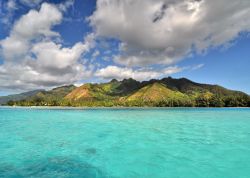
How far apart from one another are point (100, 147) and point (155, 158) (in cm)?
762

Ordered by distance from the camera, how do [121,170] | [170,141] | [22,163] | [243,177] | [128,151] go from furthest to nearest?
1. [170,141]
2. [128,151]
3. [22,163]
4. [121,170]
5. [243,177]

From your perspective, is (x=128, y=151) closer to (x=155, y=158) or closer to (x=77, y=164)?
(x=155, y=158)

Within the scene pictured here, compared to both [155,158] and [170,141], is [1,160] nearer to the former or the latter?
[155,158]

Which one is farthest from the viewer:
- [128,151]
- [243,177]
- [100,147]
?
[100,147]

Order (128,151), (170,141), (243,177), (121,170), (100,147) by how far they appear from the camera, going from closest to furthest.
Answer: (243,177) → (121,170) → (128,151) → (100,147) → (170,141)

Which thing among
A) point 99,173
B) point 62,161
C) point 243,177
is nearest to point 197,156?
point 243,177

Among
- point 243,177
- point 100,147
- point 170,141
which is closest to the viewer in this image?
point 243,177

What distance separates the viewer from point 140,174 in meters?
15.8

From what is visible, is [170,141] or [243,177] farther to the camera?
[170,141]

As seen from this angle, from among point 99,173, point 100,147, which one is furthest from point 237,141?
point 99,173

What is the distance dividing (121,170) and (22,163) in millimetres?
8070

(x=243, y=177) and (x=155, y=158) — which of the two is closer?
(x=243, y=177)

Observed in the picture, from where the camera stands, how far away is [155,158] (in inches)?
802

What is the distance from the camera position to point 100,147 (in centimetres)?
2567
